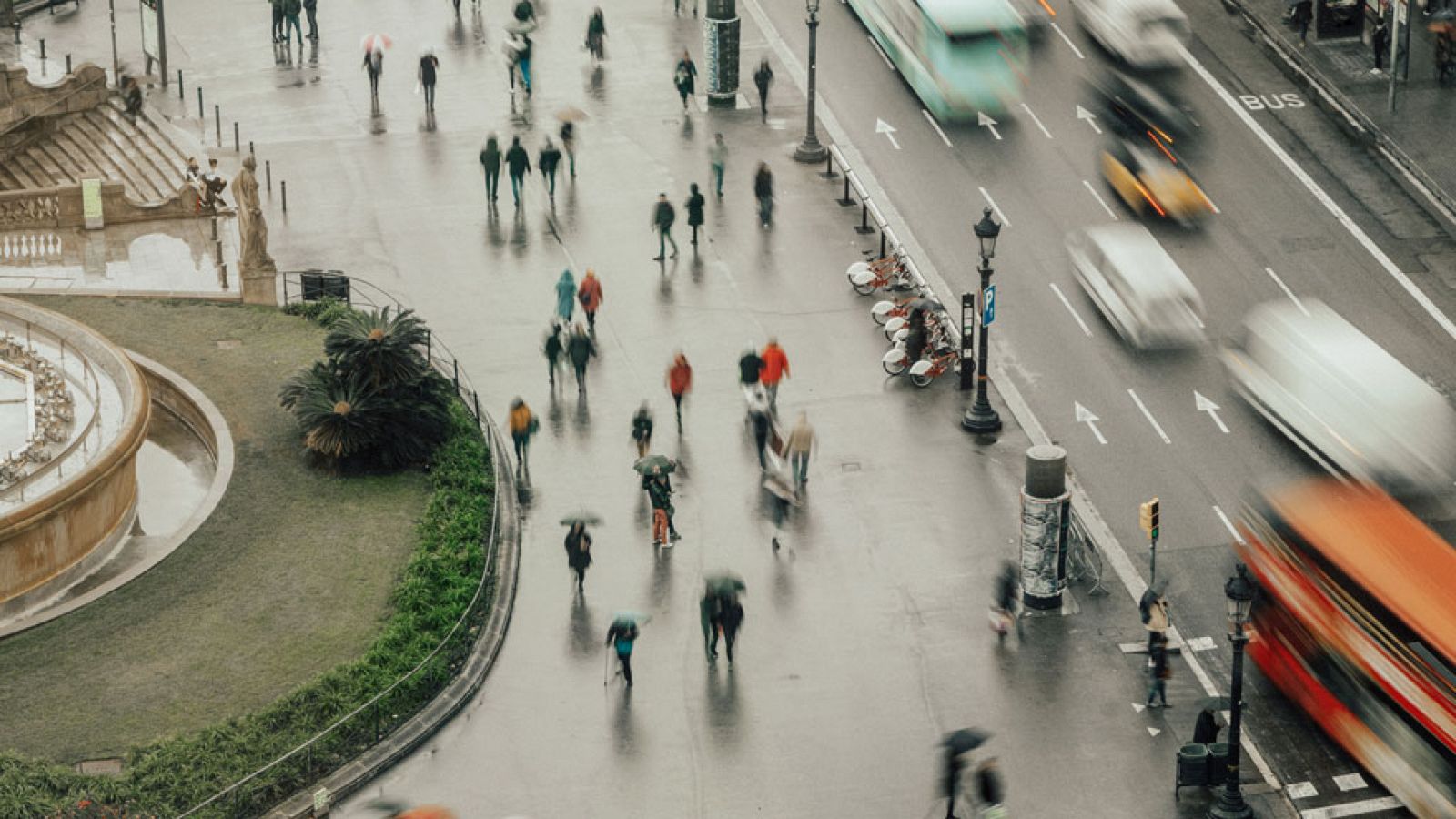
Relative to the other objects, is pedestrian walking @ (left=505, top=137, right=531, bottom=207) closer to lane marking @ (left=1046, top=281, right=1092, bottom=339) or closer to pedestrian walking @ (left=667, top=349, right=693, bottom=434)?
pedestrian walking @ (left=667, top=349, right=693, bottom=434)

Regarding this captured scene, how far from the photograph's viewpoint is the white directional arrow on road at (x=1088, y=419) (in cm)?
4925

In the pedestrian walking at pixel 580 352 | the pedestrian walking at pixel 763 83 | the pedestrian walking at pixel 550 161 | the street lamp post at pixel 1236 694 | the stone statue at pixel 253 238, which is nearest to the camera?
the street lamp post at pixel 1236 694

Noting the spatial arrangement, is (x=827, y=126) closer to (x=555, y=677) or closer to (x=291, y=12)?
(x=291, y=12)

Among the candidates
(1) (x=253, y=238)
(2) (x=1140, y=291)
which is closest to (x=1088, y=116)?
(2) (x=1140, y=291)

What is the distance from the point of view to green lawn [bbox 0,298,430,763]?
38.2m

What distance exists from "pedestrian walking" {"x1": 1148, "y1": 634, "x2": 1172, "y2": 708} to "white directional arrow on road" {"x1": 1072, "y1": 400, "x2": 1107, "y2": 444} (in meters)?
9.10

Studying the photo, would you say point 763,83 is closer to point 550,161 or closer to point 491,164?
point 550,161

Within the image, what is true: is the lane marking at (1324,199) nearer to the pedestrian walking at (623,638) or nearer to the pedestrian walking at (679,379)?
the pedestrian walking at (679,379)

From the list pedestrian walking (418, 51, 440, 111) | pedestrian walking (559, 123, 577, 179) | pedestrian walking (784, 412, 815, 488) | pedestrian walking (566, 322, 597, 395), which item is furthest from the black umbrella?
pedestrian walking (418, 51, 440, 111)

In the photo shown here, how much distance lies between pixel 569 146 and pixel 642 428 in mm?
15826

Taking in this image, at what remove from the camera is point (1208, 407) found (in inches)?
1980

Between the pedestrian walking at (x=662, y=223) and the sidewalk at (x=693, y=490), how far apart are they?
500mm

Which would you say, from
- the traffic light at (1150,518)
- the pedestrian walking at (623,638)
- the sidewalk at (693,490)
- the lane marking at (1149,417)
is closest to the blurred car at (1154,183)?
the sidewalk at (693,490)

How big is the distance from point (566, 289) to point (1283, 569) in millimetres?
17463
